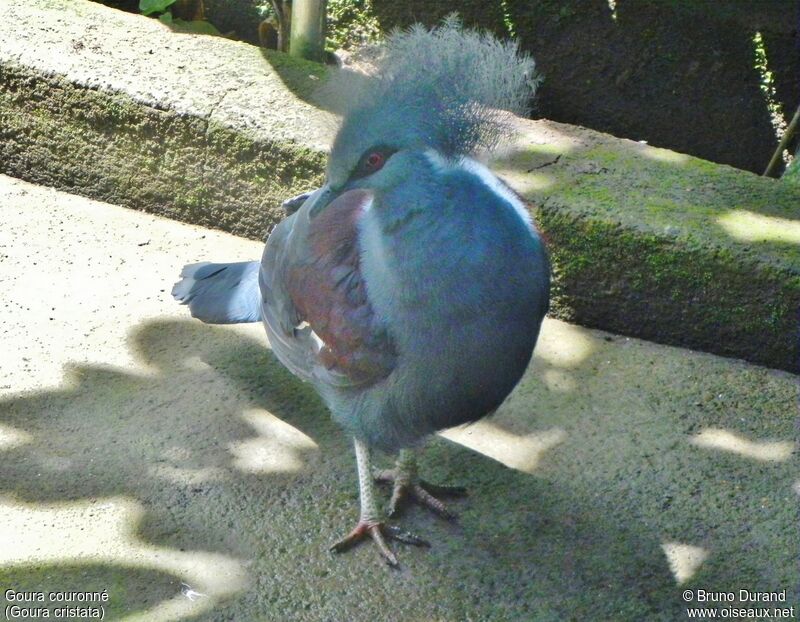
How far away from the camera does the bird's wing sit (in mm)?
2730

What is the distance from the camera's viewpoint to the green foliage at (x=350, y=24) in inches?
204

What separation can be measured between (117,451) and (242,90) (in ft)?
5.86

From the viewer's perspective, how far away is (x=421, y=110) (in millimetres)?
2406

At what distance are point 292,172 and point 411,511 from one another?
1601 millimetres

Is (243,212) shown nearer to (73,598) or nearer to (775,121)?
(73,598)

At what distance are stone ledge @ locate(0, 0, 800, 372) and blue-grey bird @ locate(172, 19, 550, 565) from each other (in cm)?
93

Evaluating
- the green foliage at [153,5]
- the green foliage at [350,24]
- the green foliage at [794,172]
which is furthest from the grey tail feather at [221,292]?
the green foliage at [794,172]

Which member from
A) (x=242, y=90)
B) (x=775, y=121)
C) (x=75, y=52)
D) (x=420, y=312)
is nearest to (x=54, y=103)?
(x=75, y=52)

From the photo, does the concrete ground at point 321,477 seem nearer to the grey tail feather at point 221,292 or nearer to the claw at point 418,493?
the claw at point 418,493

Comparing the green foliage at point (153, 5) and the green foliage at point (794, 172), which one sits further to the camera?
the green foliage at point (153, 5)

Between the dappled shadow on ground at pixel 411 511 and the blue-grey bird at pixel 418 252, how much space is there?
10.8 inches

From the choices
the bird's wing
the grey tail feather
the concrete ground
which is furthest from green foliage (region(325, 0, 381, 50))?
the bird's wing

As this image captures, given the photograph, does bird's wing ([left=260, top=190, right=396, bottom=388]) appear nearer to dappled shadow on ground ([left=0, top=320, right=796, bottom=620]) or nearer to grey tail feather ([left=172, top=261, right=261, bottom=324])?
grey tail feather ([left=172, top=261, right=261, bottom=324])

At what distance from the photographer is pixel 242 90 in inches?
168
